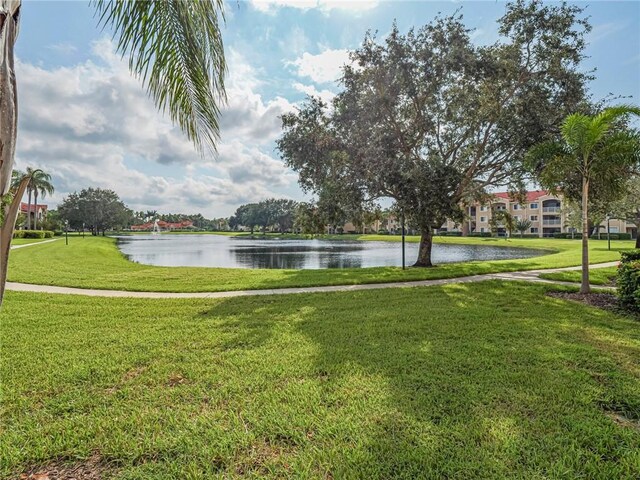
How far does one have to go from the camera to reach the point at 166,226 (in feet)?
473

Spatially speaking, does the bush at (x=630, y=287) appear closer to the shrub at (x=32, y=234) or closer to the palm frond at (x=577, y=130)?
the palm frond at (x=577, y=130)

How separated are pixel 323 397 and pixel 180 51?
3515mm

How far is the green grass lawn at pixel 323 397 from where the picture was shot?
8.63ft

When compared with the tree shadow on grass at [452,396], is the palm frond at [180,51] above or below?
above

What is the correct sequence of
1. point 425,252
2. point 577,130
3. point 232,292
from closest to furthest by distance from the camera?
point 577,130, point 232,292, point 425,252

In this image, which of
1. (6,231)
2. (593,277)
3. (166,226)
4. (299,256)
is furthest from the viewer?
(166,226)

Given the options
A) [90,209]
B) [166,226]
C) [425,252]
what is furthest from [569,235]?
[166,226]

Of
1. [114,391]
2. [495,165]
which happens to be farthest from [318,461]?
[495,165]

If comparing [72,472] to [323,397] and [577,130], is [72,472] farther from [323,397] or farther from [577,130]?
[577,130]

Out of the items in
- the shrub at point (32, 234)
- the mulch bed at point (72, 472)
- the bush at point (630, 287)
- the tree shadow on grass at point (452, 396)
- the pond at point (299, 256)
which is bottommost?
the pond at point (299, 256)

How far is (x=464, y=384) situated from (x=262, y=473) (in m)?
2.37

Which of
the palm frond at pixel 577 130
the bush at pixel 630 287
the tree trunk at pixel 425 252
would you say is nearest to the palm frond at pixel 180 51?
Answer: the bush at pixel 630 287

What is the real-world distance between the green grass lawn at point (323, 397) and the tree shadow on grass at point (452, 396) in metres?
0.02

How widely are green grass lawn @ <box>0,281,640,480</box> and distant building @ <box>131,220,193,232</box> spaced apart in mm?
148874
